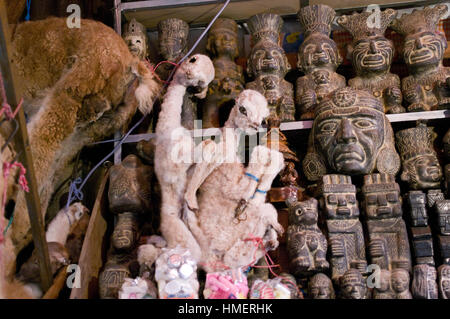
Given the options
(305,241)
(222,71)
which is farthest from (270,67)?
(305,241)

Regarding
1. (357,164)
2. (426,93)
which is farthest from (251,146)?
(426,93)

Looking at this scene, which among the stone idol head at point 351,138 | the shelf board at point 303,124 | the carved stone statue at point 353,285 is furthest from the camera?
the shelf board at point 303,124

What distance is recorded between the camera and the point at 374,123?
8.71 feet

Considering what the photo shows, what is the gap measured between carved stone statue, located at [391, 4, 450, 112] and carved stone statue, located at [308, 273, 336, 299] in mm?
1016

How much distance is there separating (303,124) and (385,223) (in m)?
0.64

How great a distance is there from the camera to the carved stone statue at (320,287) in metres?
2.32

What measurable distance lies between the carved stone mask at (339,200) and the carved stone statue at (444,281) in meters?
0.40

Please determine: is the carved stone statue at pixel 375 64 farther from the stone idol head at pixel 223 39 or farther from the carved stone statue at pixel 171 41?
the carved stone statue at pixel 171 41

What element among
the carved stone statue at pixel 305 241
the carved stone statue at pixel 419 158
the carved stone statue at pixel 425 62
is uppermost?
the carved stone statue at pixel 425 62

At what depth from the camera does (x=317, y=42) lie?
3.12 meters

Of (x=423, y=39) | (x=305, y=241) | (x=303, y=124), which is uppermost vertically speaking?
(x=423, y=39)

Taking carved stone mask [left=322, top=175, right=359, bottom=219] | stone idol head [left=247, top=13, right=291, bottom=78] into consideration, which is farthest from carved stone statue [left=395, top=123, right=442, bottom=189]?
stone idol head [left=247, top=13, right=291, bottom=78]

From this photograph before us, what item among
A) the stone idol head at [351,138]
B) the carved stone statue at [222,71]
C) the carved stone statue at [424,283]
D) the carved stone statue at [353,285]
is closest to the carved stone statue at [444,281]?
the carved stone statue at [424,283]

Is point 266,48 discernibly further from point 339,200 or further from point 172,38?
point 339,200
